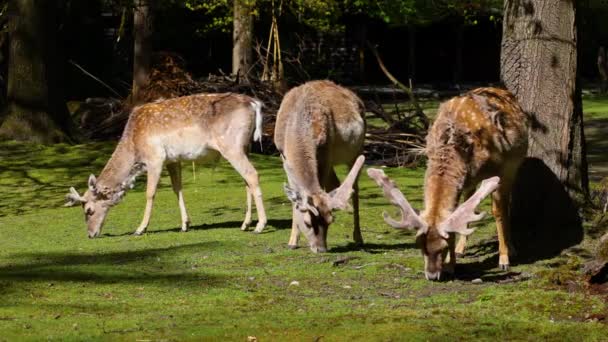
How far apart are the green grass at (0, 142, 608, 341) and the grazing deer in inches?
16.0

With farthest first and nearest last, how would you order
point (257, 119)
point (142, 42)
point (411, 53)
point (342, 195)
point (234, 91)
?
point (411, 53)
point (142, 42)
point (234, 91)
point (257, 119)
point (342, 195)

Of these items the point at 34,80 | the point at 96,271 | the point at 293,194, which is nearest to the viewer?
the point at 96,271

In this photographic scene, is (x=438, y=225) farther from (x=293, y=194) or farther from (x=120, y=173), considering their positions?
(x=120, y=173)

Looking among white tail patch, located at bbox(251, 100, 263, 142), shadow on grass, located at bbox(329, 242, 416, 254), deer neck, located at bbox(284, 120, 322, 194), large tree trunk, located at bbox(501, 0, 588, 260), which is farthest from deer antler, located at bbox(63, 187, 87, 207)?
large tree trunk, located at bbox(501, 0, 588, 260)

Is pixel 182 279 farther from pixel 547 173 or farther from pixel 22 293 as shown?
pixel 547 173

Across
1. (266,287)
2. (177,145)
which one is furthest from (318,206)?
(177,145)

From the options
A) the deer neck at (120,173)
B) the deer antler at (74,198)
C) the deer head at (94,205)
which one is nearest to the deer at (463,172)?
the deer head at (94,205)

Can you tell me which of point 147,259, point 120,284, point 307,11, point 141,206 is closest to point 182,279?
point 120,284

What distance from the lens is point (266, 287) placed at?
389 inches

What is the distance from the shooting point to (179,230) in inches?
574

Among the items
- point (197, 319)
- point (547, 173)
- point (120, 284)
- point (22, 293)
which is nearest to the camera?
point (197, 319)

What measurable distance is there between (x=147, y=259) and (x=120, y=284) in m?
1.71

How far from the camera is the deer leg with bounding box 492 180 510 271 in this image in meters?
10.6

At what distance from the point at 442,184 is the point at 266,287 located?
1808 millimetres
